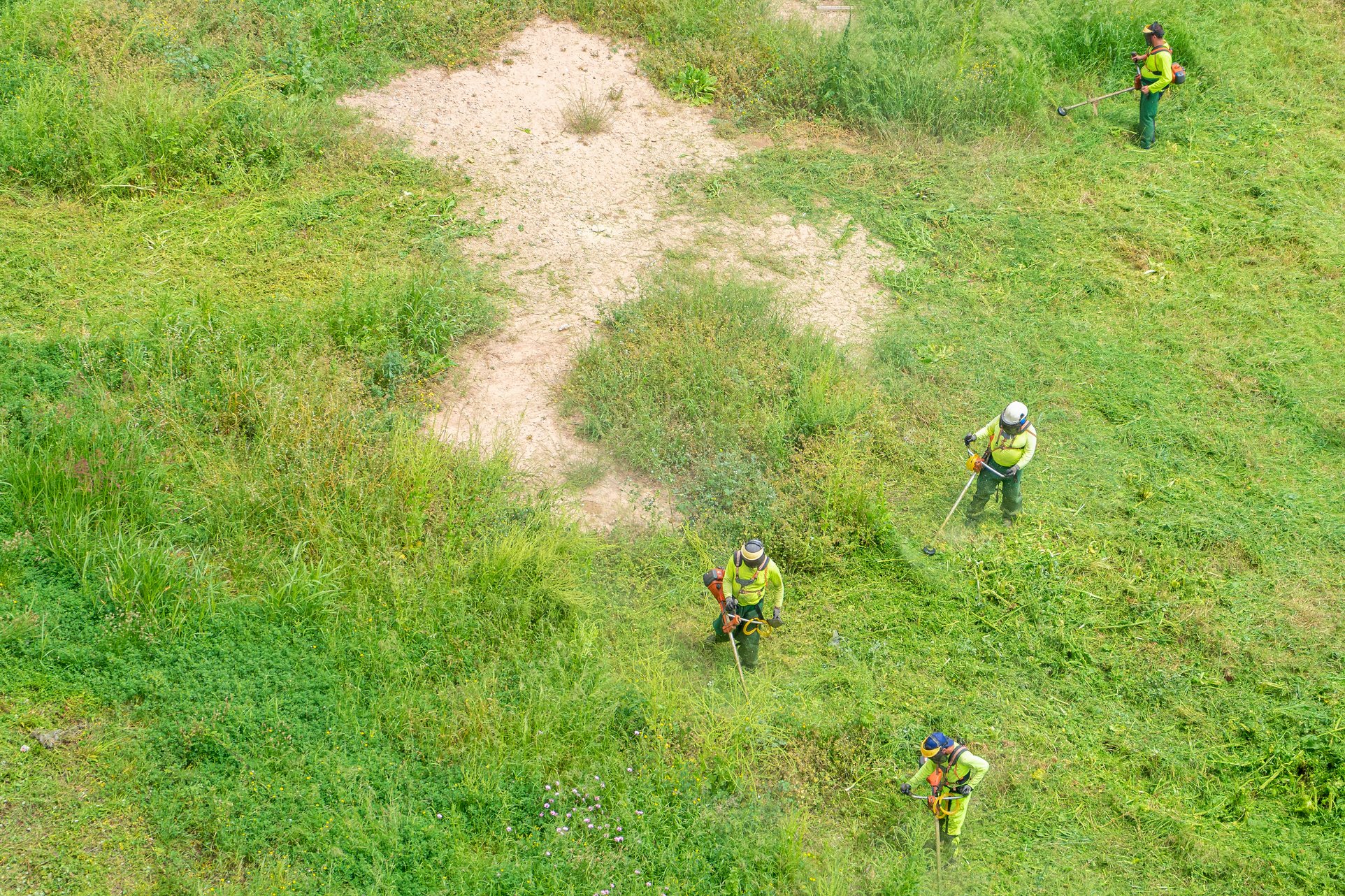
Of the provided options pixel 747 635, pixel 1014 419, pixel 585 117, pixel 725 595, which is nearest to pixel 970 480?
pixel 1014 419

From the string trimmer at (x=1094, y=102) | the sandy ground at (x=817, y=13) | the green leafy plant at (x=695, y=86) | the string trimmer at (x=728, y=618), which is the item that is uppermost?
the sandy ground at (x=817, y=13)

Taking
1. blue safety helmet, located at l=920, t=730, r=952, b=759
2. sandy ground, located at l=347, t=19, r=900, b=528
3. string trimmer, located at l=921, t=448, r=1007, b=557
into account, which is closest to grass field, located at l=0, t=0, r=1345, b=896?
string trimmer, located at l=921, t=448, r=1007, b=557

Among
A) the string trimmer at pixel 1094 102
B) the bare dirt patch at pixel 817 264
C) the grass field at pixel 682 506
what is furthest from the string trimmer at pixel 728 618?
the string trimmer at pixel 1094 102

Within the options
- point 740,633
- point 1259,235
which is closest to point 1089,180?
point 1259,235

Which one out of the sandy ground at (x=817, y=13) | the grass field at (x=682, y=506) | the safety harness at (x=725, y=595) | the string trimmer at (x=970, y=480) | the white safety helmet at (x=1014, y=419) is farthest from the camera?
the sandy ground at (x=817, y=13)

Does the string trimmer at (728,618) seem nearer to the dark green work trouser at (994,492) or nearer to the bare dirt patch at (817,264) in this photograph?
the dark green work trouser at (994,492)

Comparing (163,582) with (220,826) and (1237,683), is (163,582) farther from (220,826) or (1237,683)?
(1237,683)
